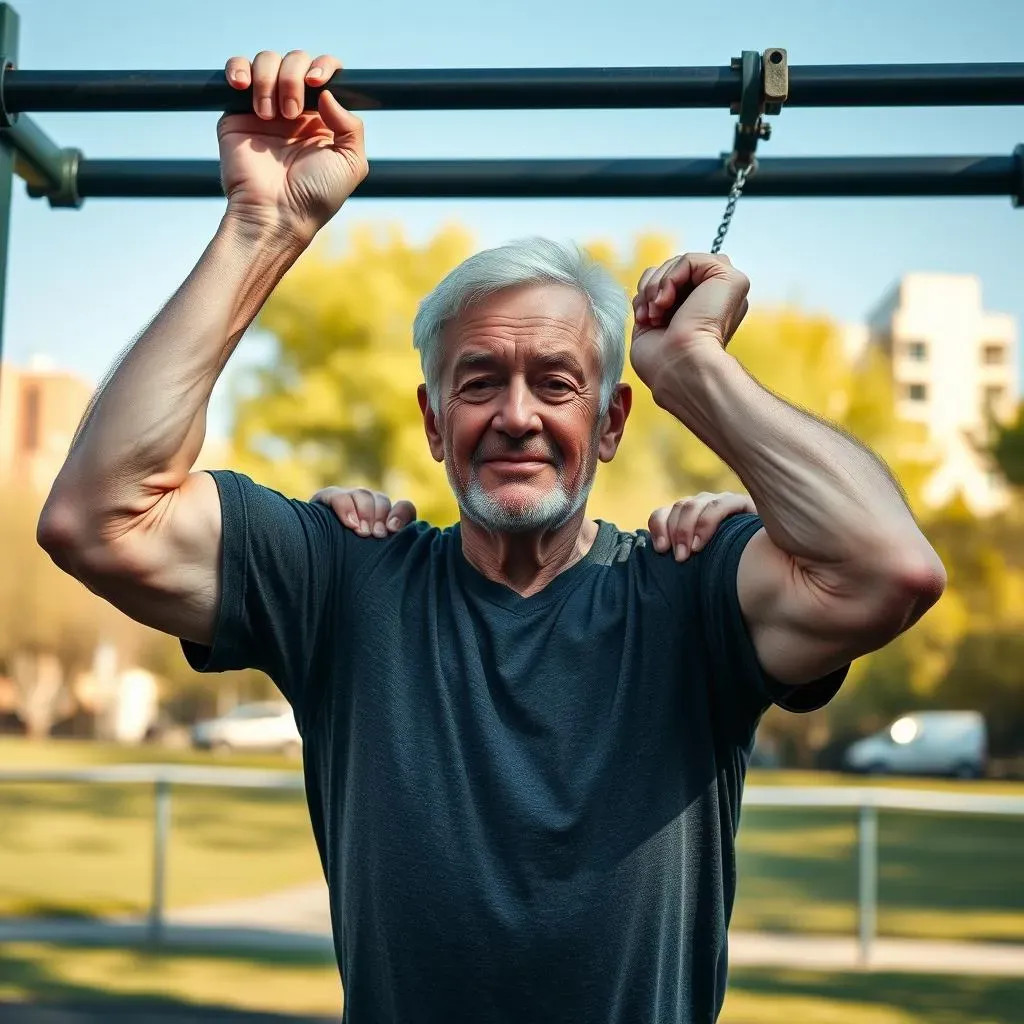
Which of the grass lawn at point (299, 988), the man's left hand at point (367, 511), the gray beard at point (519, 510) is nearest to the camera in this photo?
the gray beard at point (519, 510)

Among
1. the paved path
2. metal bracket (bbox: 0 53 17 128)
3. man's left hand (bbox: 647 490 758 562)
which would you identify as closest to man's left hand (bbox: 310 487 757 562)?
→ man's left hand (bbox: 647 490 758 562)

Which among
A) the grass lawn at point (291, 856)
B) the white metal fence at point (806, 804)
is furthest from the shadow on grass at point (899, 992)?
the grass lawn at point (291, 856)

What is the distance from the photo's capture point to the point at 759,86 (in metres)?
1.66

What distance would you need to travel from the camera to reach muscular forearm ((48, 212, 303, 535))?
1.43 m

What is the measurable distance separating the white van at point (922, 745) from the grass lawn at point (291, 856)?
33cm

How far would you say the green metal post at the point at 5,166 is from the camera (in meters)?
1.90

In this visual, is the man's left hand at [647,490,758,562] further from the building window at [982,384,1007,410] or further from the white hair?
the building window at [982,384,1007,410]

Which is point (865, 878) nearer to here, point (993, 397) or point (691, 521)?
point (691, 521)

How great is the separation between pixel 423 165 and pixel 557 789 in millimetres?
1073

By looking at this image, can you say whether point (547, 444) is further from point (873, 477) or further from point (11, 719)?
point (11, 719)

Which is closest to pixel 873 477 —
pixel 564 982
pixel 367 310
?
pixel 564 982

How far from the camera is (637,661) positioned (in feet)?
5.10

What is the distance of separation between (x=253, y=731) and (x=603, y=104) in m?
17.4

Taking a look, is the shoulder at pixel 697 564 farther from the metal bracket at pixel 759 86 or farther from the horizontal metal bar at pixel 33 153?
the horizontal metal bar at pixel 33 153
